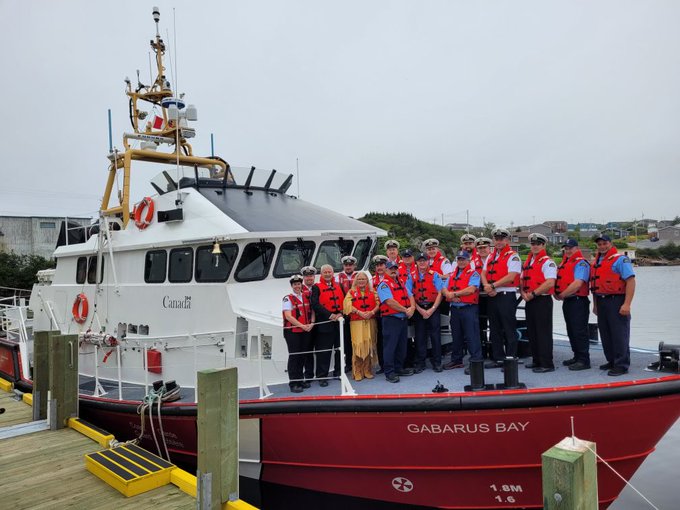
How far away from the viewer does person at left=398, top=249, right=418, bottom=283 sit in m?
5.36

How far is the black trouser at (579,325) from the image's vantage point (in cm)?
479

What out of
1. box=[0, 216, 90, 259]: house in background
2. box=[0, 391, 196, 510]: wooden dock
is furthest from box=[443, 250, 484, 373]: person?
box=[0, 216, 90, 259]: house in background

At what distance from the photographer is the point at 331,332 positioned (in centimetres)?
538

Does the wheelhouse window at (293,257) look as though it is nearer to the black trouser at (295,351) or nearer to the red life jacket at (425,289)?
the black trouser at (295,351)

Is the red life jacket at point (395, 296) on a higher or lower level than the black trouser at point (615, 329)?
higher

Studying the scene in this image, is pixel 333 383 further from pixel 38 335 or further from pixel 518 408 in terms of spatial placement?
pixel 38 335

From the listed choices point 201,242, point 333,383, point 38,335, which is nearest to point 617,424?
point 333,383

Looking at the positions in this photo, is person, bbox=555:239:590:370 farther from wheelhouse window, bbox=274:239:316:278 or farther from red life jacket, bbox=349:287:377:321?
wheelhouse window, bbox=274:239:316:278

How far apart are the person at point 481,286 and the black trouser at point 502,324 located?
0.16 meters

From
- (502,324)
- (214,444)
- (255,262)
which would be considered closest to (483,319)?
(502,324)

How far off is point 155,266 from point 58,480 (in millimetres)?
2832

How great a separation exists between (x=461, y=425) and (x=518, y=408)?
1.59 feet

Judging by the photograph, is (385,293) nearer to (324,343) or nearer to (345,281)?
(345,281)

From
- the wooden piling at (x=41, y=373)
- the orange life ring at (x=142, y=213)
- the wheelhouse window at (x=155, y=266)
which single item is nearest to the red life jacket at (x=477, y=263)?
the wheelhouse window at (x=155, y=266)
